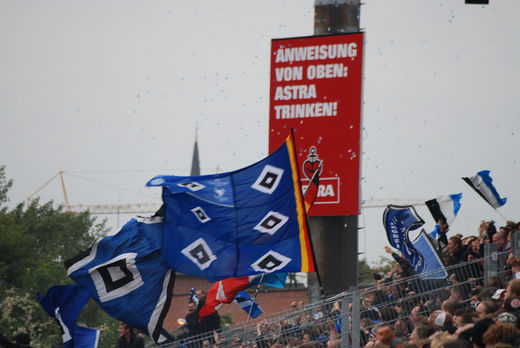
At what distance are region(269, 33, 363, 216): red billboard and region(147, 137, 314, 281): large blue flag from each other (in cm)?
742

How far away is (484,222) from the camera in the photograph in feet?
43.8

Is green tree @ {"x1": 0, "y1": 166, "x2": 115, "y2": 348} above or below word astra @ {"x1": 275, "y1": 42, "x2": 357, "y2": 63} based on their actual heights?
below

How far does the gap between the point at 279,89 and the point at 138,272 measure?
8.92m

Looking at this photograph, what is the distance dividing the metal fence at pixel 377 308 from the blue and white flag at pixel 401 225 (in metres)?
1.91

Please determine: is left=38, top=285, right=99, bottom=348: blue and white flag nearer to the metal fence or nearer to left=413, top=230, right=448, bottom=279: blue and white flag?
the metal fence

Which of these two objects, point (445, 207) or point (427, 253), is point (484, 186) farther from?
point (427, 253)

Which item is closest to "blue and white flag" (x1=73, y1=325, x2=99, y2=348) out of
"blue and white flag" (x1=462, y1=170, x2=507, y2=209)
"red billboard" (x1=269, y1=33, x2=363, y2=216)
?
"blue and white flag" (x1=462, y1=170, x2=507, y2=209)

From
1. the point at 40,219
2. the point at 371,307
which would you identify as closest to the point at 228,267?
the point at 371,307

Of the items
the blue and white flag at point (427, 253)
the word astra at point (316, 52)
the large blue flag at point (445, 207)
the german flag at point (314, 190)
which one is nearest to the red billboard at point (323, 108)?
the word astra at point (316, 52)

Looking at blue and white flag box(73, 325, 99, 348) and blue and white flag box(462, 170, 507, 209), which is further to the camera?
blue and white flag box(462, 170, 507, 209)

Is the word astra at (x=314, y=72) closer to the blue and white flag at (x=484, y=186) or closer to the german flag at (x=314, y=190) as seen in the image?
the german flag at (x=314, y=190)

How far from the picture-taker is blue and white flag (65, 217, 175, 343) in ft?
44.2

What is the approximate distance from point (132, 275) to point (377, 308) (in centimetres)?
408

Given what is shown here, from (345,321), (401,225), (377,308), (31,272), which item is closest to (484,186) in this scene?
(401,225)
